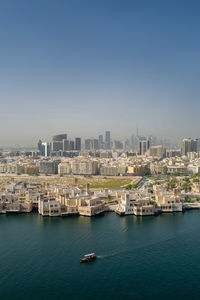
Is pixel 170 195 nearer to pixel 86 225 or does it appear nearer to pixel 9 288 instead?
pixel 86 225

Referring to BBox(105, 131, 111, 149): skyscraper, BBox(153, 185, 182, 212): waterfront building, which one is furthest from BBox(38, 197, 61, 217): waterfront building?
BBox(105, 131, 111, 149): skyscraper

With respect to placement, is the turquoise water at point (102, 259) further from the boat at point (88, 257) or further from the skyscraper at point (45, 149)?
the skyscraper at point (45, 149)

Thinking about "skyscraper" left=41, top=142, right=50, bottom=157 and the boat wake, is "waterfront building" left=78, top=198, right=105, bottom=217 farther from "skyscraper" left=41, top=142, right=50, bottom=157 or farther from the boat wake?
"skyscraper" left=41, top=142, right=50, bottom=157

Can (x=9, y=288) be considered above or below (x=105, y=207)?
below

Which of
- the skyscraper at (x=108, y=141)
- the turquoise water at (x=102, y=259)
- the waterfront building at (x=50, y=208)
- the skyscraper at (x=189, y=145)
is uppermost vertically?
the skyscraper at (x=108, y=141)

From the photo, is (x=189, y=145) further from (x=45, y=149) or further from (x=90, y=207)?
(x=90, y=207)

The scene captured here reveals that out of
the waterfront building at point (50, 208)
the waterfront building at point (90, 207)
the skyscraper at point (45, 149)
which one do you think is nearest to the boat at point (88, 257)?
the waterfront building at point (90, 207)

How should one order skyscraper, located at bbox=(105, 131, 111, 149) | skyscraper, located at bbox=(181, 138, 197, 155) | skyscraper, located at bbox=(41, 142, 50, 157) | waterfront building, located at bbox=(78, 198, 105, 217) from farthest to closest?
skyscraper, located at bbox=(105, 131, 111, 149) < skyscraper, located at bbox=(41, 142, 50, 157) < skyscraper, located at bbox=(181, 138, 197, 155) < waterfront building, located at bbox=(78, 198, 105, 217)

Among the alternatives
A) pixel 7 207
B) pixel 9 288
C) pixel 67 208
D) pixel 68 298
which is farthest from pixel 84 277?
pixel 7 207
